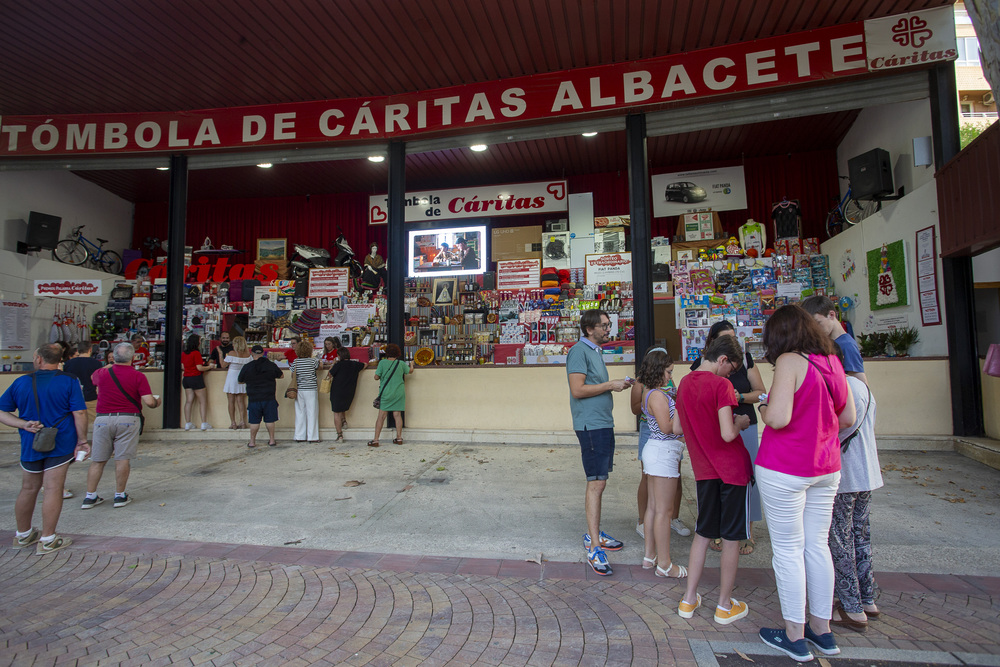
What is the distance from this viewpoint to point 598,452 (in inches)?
132

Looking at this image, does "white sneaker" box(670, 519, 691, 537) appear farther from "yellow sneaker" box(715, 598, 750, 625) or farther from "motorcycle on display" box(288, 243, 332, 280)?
"motorcycle on display" box(288, 243, 332, 280)

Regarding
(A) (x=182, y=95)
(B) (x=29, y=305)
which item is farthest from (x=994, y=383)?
(B) (x=29, y=305)

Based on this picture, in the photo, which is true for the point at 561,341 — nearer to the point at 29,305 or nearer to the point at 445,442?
the point at 445,442

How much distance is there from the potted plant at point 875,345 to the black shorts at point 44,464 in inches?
355

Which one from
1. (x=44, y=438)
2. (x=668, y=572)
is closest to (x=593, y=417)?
(x=668, y=572)

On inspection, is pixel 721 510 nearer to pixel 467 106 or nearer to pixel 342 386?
pixel 342 386

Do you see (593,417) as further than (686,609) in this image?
Yes

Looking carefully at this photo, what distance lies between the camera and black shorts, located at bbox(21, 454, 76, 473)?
12.8 ft

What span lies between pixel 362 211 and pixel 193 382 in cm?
586

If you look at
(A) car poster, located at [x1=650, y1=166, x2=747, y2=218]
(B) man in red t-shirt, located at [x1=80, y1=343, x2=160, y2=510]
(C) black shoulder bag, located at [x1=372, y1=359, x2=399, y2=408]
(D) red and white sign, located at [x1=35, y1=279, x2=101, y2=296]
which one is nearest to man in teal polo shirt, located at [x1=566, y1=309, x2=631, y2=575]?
(B) man in red t-shirt, located at [x1=80, y1=343, x2=160, y2=510]

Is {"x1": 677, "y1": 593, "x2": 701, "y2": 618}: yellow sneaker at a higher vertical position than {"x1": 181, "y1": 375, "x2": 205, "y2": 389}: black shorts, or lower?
lower

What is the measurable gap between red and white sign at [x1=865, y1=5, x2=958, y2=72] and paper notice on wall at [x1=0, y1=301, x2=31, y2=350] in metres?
15.0

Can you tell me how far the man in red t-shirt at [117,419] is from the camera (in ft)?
15.9

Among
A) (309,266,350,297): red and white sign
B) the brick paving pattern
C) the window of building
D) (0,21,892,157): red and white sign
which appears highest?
the window of building
